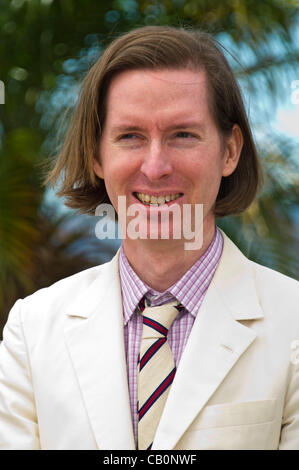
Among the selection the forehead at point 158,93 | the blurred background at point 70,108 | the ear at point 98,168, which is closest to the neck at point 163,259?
the ear at point 98,168

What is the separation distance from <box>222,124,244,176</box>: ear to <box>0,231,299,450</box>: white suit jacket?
204 mm

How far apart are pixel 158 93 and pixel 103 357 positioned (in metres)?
0.69

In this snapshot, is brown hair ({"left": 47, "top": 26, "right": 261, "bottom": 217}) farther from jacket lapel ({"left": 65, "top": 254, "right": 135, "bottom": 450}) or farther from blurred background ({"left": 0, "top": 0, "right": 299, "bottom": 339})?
blurred background ({"left": 0, "top": 0, "right": 299, "bottom": 339})

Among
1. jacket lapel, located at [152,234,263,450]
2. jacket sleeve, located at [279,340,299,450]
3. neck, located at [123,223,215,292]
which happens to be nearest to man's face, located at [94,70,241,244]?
neck, located at [123,223,215,292]

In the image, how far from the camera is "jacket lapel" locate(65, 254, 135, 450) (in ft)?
4.72

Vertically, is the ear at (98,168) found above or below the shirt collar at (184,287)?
above

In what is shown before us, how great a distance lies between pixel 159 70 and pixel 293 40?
2166 mm

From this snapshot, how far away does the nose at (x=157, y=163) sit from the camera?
1467 millimetres

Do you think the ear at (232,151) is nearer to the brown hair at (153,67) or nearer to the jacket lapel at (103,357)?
the brown hair at (153,67)

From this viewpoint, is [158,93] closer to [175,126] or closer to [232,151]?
[175,126]

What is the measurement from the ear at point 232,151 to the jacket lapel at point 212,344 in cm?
24

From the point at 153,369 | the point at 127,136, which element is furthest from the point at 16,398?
the point at 127,136

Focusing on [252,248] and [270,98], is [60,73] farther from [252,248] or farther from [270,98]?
[252,248]
